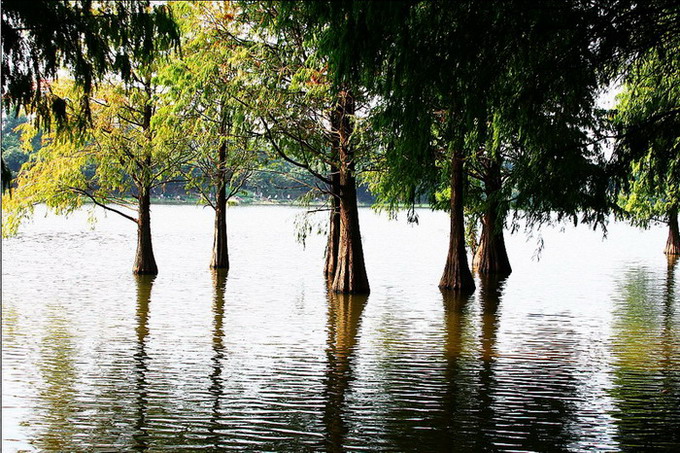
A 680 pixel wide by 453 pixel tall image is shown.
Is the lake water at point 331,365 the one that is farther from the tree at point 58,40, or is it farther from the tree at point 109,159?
the tree at point 58,40

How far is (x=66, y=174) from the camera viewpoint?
78.7 ft

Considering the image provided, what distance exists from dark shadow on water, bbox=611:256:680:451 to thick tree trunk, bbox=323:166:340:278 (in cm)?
753

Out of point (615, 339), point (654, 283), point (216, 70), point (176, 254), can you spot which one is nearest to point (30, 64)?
point (615, 339)

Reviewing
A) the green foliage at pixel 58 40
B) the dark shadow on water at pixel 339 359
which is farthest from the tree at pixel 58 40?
the dark shadow on water at pixel 339 359

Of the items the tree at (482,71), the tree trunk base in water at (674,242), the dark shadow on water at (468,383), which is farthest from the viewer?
the tree trunk base in water at (674,242)

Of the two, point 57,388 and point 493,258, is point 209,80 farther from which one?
point 493,258

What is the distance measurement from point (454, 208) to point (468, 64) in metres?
13.5

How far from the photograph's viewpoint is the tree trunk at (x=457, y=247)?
22062 mm

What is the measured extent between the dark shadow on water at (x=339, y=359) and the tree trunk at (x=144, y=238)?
655 cm

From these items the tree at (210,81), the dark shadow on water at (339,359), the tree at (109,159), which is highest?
the tree at (210,81)

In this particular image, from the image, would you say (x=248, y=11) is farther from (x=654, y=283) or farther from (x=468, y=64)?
(x=654, y=283)

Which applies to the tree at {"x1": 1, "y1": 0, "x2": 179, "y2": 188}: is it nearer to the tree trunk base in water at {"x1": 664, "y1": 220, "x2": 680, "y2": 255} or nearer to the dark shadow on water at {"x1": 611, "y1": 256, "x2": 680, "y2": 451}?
the dark shadow on water at {"x1": 611, "y1": 256, "x2": 680, "y2": 451}

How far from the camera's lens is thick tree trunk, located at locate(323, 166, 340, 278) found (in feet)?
72.0

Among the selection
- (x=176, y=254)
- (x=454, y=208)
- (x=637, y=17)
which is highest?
(x=637, y=17)
